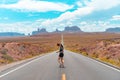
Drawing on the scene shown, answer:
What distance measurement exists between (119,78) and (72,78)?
2.38m

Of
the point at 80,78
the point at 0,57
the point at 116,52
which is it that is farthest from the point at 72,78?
the point at 116,52

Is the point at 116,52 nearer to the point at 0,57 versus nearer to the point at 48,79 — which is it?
the point at 0,57

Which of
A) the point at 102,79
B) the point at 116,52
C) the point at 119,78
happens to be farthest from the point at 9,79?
the point at 116,52

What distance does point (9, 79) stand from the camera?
1425 centimetres

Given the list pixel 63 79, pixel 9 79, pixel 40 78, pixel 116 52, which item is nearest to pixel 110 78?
pixel 63 79

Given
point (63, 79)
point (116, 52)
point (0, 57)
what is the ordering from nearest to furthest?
point (63, 79) → point (0, 57) → point (116, 52)

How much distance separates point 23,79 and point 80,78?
9.47ft

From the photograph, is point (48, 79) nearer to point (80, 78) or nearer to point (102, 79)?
point (80, 78)

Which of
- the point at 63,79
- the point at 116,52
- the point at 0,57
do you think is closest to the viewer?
the point at 63,79

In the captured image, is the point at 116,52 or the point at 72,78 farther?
the point at 116,52

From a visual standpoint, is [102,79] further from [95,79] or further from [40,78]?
[40,78]

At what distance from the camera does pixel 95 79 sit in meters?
14.1

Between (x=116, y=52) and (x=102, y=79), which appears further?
(x=116, y=52)

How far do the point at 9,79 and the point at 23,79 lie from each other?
696 millimetres
